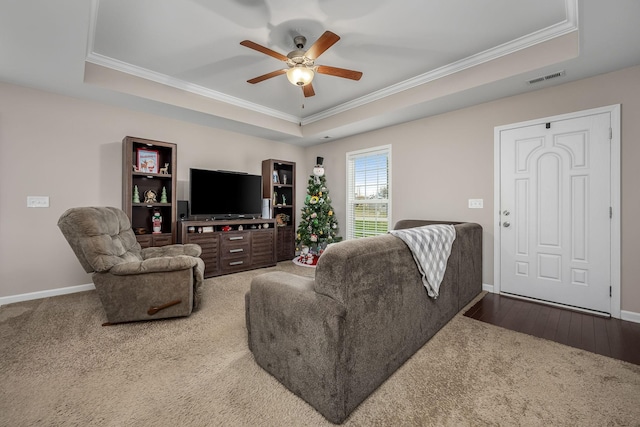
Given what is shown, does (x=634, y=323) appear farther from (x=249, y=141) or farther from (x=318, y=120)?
(x=249, y=141)

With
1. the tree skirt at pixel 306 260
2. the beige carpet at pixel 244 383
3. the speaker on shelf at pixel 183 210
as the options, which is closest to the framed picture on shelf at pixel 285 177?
the tree skirt at pixel 306 260

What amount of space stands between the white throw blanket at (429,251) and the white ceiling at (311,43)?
1901 mm

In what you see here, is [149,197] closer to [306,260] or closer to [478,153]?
[306,260]

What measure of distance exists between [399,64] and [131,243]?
3717 mm

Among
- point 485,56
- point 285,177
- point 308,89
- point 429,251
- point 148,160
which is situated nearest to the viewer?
point 429,251

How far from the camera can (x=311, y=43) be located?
2.76m

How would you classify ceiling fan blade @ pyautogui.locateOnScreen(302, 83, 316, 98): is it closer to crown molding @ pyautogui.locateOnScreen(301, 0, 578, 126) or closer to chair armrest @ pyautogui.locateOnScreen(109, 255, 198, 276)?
crown molding @ pyautogui.locateOnScreen(301, 0, 578, 126)

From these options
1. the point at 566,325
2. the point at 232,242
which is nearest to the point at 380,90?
the point at 232,242

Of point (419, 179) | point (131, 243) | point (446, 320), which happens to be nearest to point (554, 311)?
point (446, 320)

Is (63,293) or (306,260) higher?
(306,260)

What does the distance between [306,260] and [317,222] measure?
755 millimetres

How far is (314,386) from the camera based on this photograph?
4.45 ft

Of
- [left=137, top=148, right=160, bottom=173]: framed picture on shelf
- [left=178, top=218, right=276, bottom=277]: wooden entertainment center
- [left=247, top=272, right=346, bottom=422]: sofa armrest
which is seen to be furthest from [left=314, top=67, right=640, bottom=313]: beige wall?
[left=137, top=148, right=160, bottom=173]: framed picture on shelf

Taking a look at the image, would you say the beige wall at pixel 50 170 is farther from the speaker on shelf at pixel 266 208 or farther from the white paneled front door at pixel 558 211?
the white paneled front door at pixel 558 211
